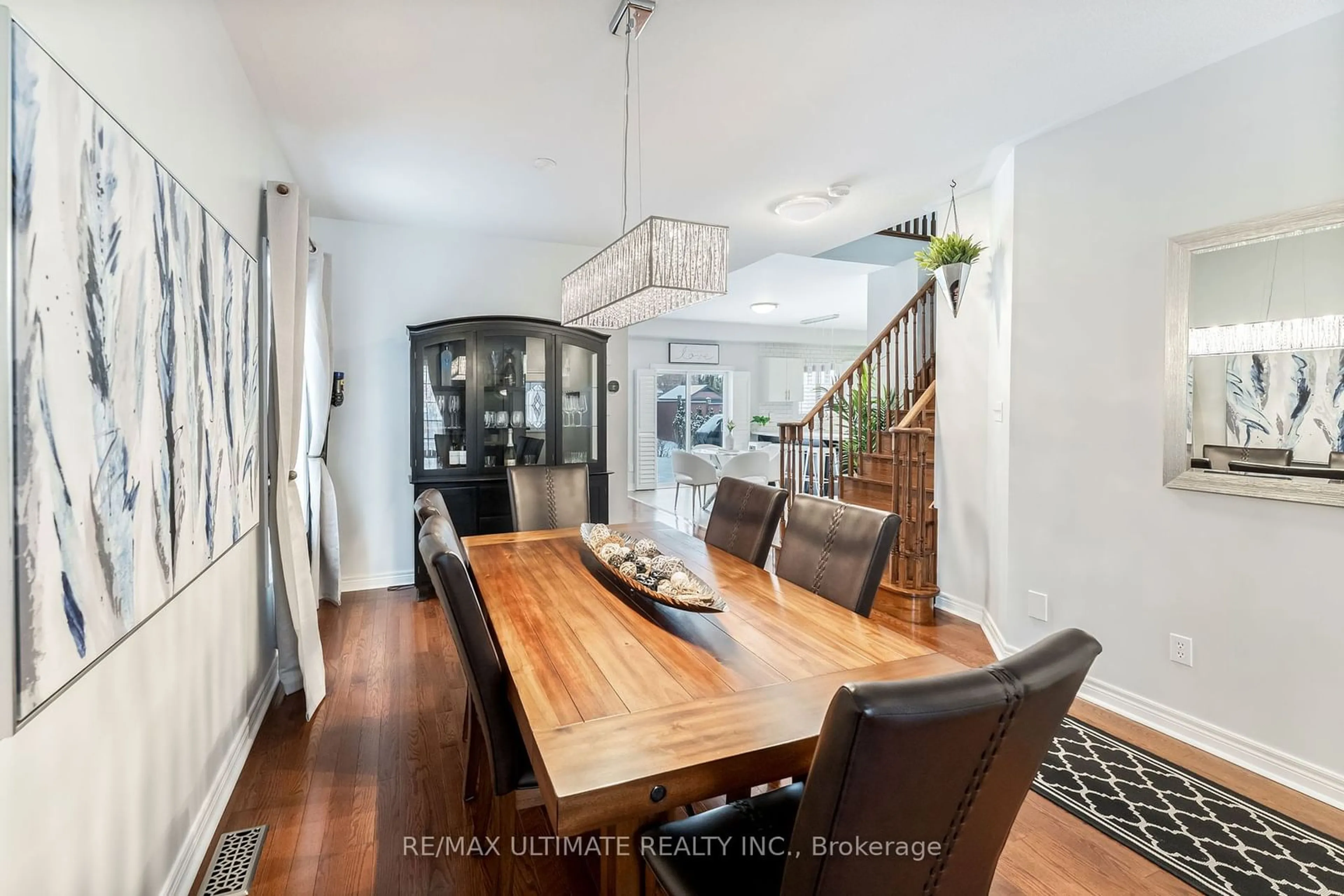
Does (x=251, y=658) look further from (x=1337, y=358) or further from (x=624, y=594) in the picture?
(x=1337, y=358)

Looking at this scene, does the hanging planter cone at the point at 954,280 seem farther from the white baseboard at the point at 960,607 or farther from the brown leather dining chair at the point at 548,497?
the brown leather dining chair at the point at 548,497

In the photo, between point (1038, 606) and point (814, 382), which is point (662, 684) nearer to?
point (1038, 606)

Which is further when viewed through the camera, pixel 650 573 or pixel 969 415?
pixel 969 415

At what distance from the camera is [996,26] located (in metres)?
2.07

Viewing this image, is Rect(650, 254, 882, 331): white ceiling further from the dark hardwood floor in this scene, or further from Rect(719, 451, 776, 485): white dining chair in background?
the dark hardwood floor

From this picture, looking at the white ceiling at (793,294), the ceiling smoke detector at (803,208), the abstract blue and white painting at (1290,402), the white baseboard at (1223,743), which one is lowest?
the white baseboard at (1223,743)

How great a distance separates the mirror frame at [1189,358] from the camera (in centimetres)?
211

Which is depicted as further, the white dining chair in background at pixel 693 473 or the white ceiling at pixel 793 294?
the white dining chair in background at pixel 693 473

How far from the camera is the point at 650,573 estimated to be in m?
1.90

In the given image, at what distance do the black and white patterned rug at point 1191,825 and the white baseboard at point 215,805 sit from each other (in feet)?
7.63

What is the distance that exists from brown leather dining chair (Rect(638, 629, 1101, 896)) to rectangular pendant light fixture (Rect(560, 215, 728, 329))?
1450 mm

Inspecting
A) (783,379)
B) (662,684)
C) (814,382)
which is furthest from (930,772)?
(814,382)

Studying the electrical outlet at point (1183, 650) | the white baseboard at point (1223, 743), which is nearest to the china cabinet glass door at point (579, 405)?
the white baseboard at point (1223, 743)

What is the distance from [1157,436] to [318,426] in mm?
4132
